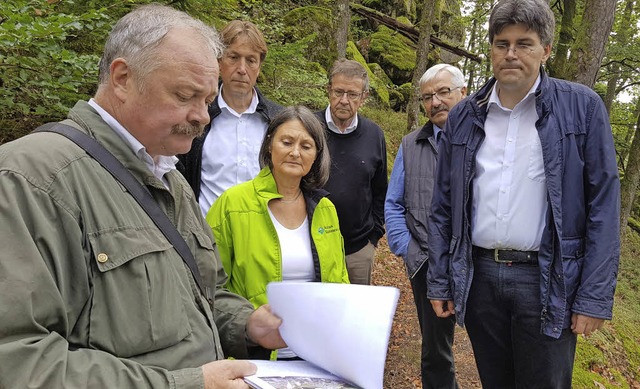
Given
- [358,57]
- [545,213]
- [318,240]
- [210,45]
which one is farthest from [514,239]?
[358,57]

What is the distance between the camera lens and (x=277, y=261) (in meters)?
2.54

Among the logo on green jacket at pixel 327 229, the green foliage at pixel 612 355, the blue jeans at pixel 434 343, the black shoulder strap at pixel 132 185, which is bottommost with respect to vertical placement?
the green foliage at pixel 612 355

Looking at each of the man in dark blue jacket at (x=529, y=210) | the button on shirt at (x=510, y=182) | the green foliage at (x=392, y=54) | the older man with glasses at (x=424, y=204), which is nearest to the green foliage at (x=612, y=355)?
the older man with glasses at (x=424, y=204)

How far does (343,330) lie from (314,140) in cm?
158

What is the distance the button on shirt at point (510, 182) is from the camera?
2555 mm

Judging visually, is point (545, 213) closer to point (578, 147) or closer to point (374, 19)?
point (578, 147)

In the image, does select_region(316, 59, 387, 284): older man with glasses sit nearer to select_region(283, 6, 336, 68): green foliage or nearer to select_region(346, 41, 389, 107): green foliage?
select_region(283, 6, 336, 68): green foliage

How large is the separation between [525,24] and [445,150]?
0.86 m

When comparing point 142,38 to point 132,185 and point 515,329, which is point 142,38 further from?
point 515,329

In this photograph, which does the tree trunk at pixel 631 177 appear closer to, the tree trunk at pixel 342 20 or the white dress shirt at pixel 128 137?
the tree trunk at pixel 342 20

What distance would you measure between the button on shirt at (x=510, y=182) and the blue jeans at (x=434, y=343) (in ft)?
3.37

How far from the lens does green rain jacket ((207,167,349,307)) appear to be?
2.53 meters

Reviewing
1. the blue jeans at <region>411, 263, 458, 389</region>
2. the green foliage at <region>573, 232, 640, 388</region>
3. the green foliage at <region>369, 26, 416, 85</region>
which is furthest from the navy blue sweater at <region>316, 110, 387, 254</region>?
the green foliage at <region>369, 26, 416, 85</region>

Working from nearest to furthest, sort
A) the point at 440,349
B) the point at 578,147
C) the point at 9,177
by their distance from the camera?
1. the point at 9,177
2. the point at 578,147
3. the point at 440,349
